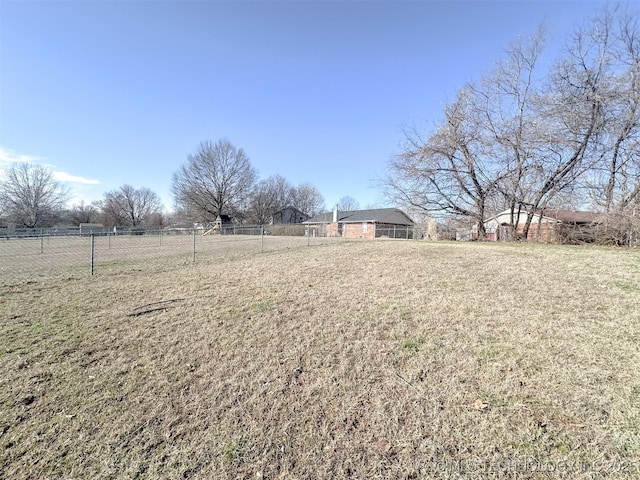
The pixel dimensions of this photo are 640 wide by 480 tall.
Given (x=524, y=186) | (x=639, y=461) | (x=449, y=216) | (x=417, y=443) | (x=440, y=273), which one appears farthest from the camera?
(x=449, y=216)

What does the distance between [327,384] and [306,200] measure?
6268 cm

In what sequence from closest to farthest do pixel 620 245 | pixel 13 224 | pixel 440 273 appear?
pixel 440 273 → pixel 620 245 → pixel 13 224

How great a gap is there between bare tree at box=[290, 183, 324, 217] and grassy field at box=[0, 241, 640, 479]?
5846 cm

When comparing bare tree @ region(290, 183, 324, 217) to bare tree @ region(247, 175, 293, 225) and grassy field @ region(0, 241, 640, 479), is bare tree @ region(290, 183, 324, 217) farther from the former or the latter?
grassy field @ region(0, 241, 640, 479)

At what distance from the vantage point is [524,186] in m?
14.9

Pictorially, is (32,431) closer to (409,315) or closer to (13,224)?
(409,315)

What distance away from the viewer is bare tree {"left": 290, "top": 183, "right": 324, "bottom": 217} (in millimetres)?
62719

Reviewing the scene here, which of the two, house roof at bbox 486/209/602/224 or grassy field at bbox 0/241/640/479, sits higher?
→ house roof at bbox 486/209/602/224

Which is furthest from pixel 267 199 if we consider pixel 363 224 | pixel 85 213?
pixel 85 213

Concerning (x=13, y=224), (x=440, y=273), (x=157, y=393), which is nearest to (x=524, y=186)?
(x=440, y=273)

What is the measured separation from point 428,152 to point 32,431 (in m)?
18.2

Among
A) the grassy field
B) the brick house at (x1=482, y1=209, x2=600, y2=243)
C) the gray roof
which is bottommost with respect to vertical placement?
the grassy field

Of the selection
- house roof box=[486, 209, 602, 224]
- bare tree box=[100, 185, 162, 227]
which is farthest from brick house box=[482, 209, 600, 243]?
bare tree box=[100, 185, 162, 227]

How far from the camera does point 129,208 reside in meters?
63.7
